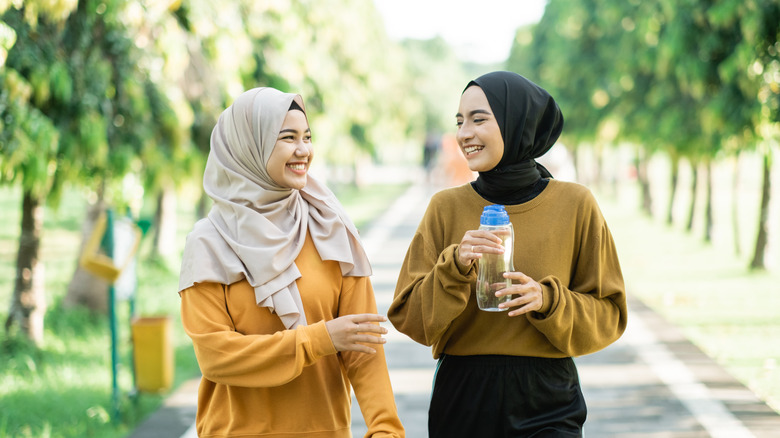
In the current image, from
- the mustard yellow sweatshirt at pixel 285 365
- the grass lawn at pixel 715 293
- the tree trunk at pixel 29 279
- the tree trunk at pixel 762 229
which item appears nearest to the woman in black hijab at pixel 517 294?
the mustard yellow sweatshirt at pixel 285 365

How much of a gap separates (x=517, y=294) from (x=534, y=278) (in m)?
0.10

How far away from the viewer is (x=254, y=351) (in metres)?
2.96

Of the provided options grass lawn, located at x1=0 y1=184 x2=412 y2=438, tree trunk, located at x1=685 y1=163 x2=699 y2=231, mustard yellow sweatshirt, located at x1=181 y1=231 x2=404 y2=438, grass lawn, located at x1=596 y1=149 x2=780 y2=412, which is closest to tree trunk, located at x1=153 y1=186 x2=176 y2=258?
grass lawn, located at x1=0 y1=184 x2=412 y2=438

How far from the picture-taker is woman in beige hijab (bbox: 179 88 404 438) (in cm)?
298

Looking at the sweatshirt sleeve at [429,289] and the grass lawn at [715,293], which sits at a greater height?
the sweatshirt sleeve at [429,289]

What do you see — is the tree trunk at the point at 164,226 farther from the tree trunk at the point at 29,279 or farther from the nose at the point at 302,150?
the nose at the point at 302,150

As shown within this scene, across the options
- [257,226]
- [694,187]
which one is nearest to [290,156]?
[257,226]

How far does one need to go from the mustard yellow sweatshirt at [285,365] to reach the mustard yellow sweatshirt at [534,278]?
20 cm

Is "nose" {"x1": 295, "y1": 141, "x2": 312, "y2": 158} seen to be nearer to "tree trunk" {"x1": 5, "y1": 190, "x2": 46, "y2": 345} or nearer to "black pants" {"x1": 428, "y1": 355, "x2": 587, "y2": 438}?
"black pants" {"x1": 428, "y1": 355, "x2": 587, "y2": 438}

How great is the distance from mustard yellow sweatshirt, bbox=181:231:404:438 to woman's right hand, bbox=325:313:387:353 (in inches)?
1.1

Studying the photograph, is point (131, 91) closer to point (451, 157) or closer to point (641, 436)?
point (641, 436)

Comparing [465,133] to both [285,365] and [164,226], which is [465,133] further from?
[164,226]

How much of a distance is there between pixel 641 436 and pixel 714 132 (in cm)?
783

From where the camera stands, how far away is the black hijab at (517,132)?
3262 mm
